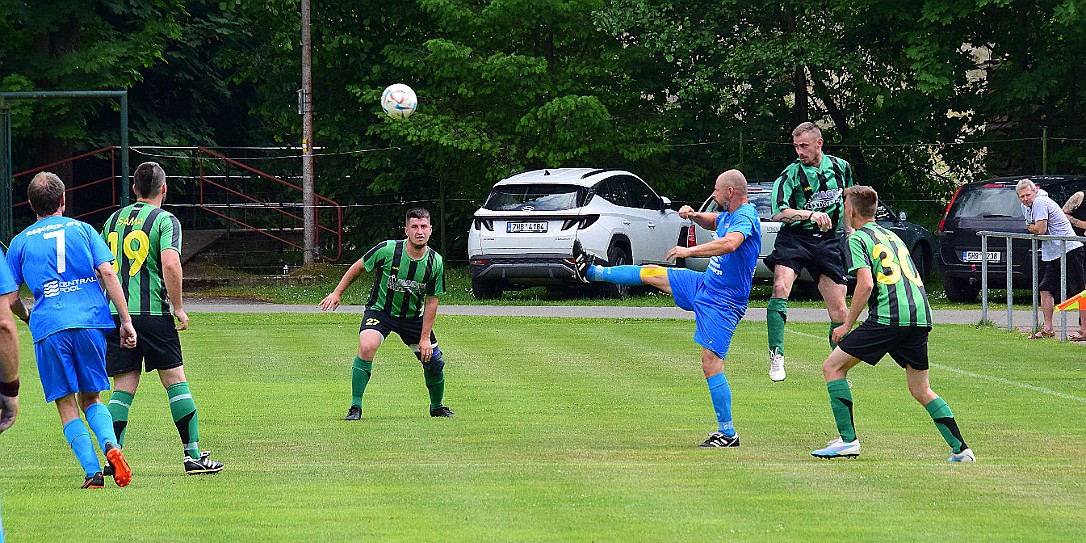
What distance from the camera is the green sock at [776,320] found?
38.8 ft

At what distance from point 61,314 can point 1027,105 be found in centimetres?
2230

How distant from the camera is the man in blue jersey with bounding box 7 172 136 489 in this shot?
26.0ft

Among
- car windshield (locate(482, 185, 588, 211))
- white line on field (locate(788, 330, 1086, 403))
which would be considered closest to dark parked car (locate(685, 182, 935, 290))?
car windshield (locate(482, 185, 588, 211))

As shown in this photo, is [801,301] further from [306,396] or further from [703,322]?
[703,322]

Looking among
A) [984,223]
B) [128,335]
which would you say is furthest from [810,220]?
[984,223]

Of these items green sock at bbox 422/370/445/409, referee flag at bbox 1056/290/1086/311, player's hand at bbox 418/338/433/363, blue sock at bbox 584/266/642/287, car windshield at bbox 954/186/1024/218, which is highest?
car windshield at bbox 954/186/1024/218

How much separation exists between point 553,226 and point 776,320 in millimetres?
9810

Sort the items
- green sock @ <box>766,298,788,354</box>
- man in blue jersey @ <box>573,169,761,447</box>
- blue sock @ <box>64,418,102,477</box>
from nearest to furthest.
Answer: blue sock @ <box>64,418,102,477</box> → man in blue jersey @ <box>573,169,761,447</box> → green sock @ <box>766,298,788,354</box>

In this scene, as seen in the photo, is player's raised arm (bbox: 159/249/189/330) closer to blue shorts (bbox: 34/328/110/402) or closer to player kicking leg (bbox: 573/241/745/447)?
blue shorts (bbox: 34/328/110/402)

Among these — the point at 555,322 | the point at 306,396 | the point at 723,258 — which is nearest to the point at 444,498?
the point at 723,258

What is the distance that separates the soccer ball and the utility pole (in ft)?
9.37

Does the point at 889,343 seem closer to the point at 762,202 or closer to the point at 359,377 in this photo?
the point at 359,377

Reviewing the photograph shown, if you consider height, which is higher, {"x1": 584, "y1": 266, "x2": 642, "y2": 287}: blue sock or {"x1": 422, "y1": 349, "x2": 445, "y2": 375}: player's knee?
{"x1": 584, "y1": 266, "x2": 642, "y2": 287}: blue sock

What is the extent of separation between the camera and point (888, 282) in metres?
8.66
